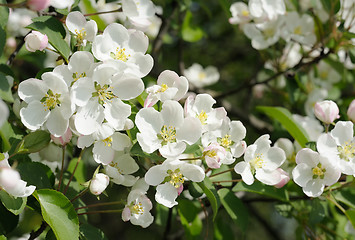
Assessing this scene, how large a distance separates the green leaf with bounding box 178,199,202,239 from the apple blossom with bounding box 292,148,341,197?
45 centimetres

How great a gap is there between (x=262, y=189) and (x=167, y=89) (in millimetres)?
504

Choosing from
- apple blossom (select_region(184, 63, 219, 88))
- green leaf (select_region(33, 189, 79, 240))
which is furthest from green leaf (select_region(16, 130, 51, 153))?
apple blossom (select_region(184, 63, 219, 88))

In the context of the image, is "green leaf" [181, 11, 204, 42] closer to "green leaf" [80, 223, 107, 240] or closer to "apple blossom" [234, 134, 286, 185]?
"apple blossom" [234, 134, 286, 185]

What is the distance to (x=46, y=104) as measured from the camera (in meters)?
1.32

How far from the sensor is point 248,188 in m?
1.57

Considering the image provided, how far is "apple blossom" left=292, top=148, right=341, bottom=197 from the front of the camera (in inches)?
59.8

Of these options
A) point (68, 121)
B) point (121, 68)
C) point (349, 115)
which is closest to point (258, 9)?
point (349, 115)

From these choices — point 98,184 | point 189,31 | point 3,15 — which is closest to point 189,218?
point 98,184

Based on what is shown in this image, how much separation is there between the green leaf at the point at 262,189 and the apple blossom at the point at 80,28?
2.18 ft

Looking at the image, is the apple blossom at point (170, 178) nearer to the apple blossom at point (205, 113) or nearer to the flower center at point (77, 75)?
the apple blossom at point (205, 113)

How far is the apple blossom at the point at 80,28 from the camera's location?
1405 mm

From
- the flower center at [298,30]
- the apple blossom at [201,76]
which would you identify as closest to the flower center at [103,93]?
the flower center at [298,30]

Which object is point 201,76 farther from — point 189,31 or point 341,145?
point 341,145

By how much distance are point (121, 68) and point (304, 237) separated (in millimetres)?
1077
